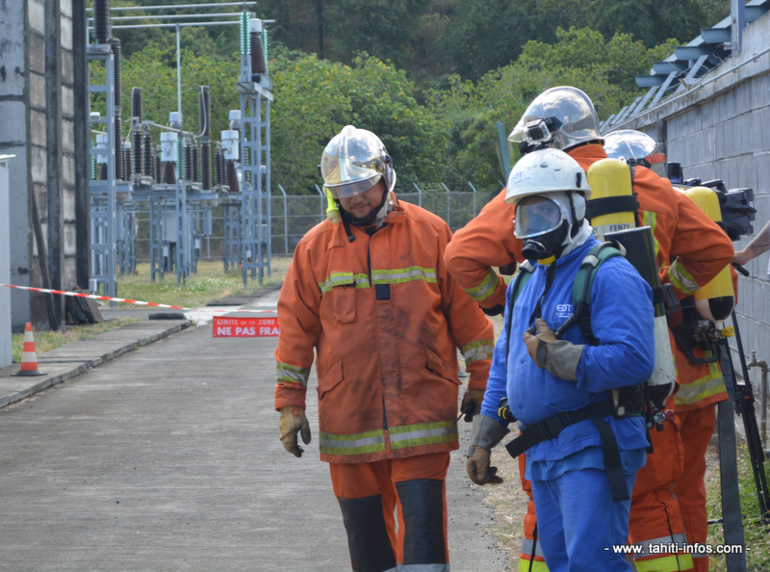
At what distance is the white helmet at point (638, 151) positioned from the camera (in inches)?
203

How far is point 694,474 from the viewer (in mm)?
4895

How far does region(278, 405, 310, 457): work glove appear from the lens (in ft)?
15.5

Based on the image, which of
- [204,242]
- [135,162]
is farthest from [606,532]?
[204,242]

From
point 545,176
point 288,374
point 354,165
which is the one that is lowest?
point 288,374

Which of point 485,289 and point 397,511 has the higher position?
point 485,289

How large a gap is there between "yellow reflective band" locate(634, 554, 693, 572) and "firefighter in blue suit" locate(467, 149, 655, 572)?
22.1 inches

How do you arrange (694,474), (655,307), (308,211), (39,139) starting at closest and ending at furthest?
(655,307), (694,474), (39,139), (308,211)

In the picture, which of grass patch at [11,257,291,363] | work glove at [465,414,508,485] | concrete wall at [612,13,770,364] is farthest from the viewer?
grass patch at [11,257,291,363]

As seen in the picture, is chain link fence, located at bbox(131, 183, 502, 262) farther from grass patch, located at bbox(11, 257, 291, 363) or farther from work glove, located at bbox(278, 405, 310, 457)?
work glove, located at bbox(278, 405, 310, 457)

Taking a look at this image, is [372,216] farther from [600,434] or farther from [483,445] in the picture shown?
[600,434]

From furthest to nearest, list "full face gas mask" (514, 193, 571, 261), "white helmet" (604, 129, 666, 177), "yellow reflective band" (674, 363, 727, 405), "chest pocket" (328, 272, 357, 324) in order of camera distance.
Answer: "white helmet" (604, 129, 666, 177), "yellow reflective band" (674, 363, 727, 405), "chest pocket" (328, 272, 357, 324), "full face gas mask" (514, 193, 571, 261)

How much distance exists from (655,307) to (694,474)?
1.33 metres

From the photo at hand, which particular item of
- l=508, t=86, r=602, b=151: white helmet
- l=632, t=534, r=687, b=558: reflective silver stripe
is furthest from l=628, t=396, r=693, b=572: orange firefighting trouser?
l=508, t=86, r=602, b=151: white helmet

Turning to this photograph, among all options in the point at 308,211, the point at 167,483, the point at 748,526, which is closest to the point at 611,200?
the point at 748,526
